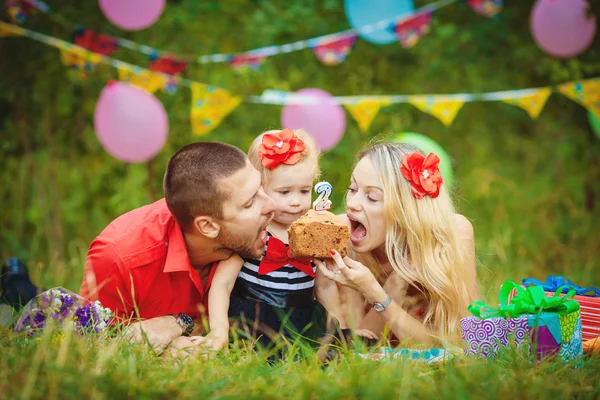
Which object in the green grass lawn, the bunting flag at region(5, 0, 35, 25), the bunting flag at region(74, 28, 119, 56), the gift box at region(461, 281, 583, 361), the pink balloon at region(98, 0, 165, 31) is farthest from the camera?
the bunting flag at region(74, 28, 119, 56)

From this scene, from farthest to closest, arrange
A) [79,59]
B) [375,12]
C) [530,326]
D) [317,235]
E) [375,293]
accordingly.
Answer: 1. [375,12]
2. [79,59]
3. [375,293]
4. [317,235]
5. [530,326]

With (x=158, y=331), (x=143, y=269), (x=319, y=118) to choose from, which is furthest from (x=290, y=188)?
(x=319, y=118)

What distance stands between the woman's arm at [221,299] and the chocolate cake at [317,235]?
0.39 meters

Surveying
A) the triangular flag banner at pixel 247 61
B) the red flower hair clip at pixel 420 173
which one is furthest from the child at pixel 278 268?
the triangular flag banner at pixel 247 61

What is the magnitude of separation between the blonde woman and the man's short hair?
70cm

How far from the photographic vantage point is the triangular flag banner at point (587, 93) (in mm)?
4852

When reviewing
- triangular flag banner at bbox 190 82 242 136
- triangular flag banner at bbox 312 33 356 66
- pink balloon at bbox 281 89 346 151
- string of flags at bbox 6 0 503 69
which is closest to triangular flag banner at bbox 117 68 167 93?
string of flags at bbox 6 0 503 69

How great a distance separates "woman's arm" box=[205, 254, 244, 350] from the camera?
10.1 ft

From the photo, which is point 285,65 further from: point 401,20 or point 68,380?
point 68,380

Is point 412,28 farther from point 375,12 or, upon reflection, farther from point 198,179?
point 198,179

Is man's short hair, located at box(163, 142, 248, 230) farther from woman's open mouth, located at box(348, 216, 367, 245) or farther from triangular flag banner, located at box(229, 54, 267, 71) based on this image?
triangular flag banner, located at box(229, 54, 267, 71)

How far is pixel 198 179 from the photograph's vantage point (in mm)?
3141

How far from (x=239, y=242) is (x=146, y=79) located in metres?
2.32

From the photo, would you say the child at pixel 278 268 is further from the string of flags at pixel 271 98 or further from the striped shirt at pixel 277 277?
the string of flags at pixel 271 98
